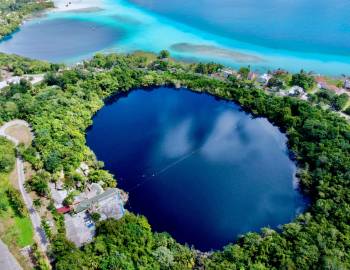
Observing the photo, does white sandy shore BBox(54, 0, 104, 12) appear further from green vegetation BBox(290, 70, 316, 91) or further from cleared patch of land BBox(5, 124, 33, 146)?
green vegetation BBox(290, 70, 316, 91)

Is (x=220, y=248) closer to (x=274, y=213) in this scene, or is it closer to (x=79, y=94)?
(x=274, y=213)

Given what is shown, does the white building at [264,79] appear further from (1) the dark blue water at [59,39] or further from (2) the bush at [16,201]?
(2) the bush at [16,201]

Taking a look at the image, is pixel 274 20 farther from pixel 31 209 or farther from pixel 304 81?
pixel 31 209

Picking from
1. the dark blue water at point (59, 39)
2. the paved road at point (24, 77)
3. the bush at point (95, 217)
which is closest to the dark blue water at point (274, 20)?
the dark blue water at point (59, 39)

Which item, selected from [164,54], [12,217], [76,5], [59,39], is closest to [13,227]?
[12,217]

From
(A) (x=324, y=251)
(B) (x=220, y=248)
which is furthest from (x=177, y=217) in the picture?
(A) (x=324, y=251)
